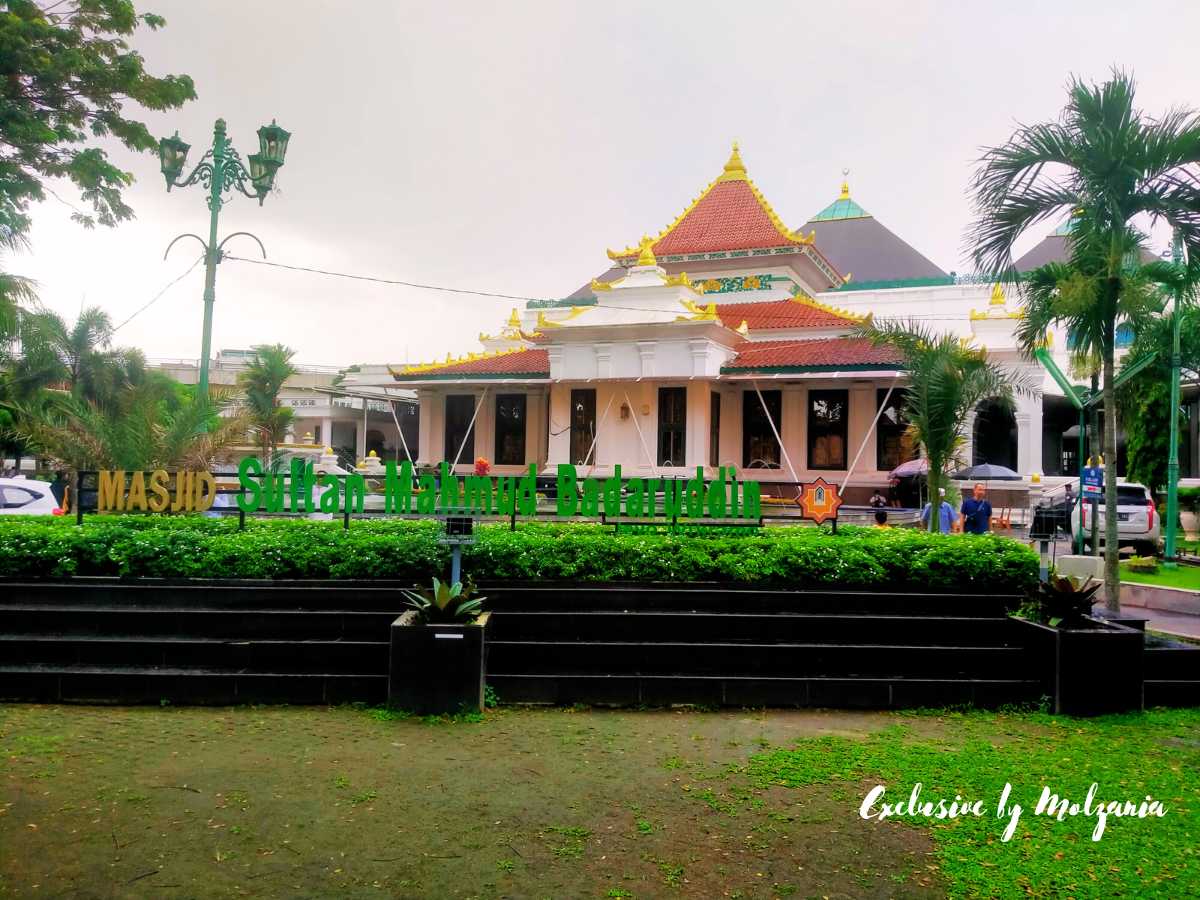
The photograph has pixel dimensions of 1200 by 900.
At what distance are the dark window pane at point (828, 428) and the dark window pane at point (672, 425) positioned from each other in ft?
10.7

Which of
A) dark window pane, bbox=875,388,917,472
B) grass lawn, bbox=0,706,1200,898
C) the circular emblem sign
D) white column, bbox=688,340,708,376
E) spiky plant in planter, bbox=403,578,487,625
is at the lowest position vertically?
grass lawn, bbox=0,706,1200,898

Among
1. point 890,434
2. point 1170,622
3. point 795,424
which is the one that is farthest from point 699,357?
point 1170,622

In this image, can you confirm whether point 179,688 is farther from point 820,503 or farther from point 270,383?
point 270,383

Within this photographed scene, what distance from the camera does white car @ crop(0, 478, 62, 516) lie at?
14.5m

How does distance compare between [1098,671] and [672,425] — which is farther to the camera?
[672,425]

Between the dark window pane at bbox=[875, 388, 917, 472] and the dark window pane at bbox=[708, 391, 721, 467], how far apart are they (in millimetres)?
3918

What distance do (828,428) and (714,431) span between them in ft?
9.36

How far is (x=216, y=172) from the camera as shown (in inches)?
537

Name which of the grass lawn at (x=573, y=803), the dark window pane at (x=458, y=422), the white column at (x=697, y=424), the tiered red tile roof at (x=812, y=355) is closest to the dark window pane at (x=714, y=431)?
the white column at (x=697, y=424)

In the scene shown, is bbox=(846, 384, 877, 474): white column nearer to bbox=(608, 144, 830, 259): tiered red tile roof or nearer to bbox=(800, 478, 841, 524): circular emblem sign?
bbox=(608, 144, 830, 259): tiered red tile roof

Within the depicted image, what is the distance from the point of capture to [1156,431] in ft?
76.8

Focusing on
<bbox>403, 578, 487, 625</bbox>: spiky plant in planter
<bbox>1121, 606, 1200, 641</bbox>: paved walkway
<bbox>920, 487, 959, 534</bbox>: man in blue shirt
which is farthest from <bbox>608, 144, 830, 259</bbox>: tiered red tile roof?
<bbox>403, 578, 487, 625</bbox>: spiky plant in planter

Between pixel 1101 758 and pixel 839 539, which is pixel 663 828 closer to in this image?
pixel 1101 758

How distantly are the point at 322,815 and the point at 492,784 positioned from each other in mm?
1028
